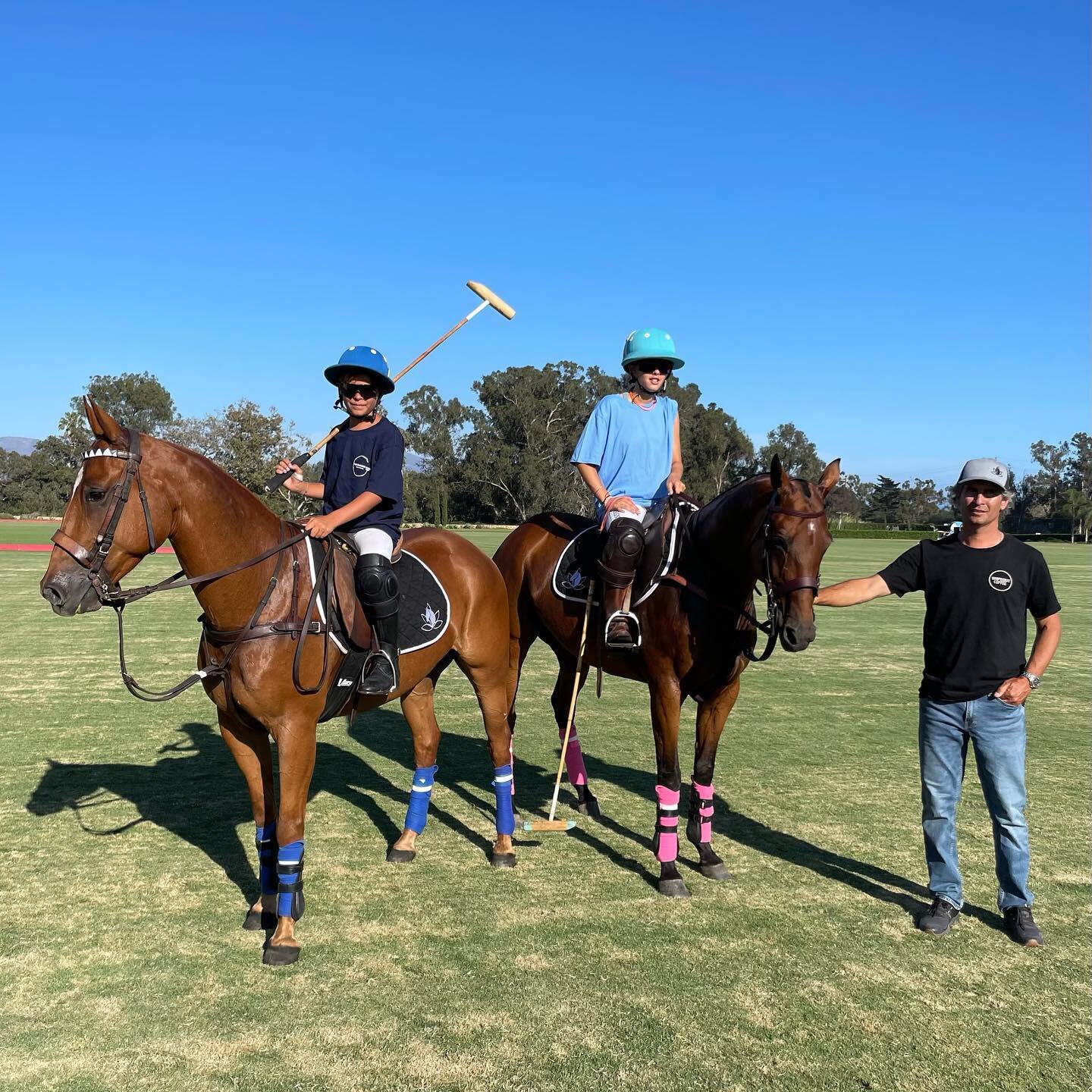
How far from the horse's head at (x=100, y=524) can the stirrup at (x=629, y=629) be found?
8.51 ft

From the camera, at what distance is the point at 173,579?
12.9ft

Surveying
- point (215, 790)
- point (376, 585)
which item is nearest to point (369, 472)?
point (376, 585)

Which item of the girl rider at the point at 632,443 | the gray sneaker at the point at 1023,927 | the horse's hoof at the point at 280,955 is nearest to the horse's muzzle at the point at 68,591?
the horse's hoof at the point at 280,955

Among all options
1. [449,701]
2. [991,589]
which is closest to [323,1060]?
[991,589]

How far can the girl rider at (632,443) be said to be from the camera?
511cm

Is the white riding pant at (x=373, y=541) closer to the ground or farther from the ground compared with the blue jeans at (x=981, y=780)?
farther from the ground

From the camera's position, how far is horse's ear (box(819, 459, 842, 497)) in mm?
4164

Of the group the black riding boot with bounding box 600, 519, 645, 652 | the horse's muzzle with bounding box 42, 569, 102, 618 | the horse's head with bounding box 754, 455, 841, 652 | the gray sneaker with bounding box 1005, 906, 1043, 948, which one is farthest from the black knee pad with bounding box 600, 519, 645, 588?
the horse's muzzle with bounding box 42, 569, 102, 618

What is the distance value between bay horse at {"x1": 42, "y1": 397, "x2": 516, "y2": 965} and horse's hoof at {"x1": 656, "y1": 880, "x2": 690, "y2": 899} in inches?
74.2

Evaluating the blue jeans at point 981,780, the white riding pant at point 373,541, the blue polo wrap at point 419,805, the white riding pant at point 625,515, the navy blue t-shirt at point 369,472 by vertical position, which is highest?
the navy blue t-shirt at point 369,472

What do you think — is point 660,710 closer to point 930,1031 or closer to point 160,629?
point 930,1031

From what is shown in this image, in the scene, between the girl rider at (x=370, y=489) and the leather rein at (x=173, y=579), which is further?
the girl rider at (x=370, y=489)

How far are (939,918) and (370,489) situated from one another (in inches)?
144

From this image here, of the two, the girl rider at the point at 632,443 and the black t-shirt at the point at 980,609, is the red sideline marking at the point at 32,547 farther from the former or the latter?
the black t-shirt at the point at 980,609
